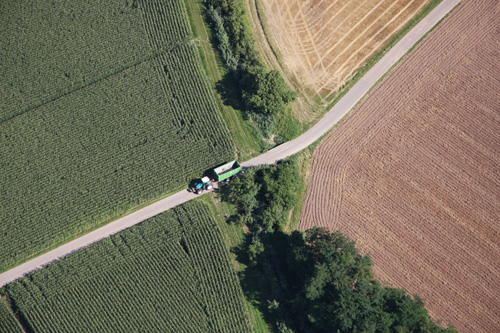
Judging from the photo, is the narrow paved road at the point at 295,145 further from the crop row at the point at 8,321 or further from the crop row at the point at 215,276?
the crop row at the point at 215,276

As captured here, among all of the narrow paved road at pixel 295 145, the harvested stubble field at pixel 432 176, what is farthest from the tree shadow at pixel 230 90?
the harvested stubble field at pixel 432 176

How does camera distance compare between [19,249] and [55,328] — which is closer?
[55,328]

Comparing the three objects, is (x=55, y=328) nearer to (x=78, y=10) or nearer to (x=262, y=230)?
(x=262, y=230)

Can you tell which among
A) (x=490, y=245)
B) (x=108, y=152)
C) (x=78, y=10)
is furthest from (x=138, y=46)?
(x=490, y=245)

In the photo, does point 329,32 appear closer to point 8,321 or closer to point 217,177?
point 217,177

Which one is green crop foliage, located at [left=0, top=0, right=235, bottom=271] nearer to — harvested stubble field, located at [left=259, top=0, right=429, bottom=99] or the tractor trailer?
the tractor trailer

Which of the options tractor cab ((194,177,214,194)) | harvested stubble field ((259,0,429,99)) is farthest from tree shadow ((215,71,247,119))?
tractor cab ((194,177,214,194))
